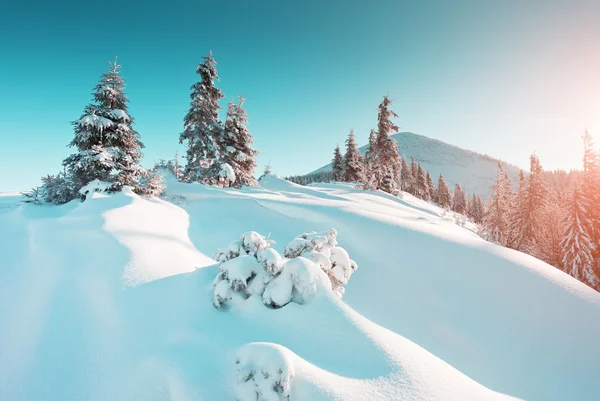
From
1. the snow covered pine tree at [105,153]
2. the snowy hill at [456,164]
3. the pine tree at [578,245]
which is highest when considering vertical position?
the snowy hill at [456,164]

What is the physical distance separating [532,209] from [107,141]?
31.6m

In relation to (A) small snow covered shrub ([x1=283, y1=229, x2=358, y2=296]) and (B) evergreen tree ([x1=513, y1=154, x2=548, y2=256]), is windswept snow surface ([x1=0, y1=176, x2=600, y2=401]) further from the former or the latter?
(B) evergreen tree ([x1=513, y1=154, x2=548, y2=256])

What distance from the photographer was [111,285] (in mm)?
4281

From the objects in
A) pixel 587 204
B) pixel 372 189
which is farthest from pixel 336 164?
pixel 587 204

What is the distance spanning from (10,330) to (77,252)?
1.93m

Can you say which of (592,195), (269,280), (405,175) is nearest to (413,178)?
(405,175)

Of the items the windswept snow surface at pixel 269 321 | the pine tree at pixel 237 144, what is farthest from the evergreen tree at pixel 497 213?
the pine tree at pixel 237 144

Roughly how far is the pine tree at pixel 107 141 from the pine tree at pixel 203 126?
7.17m

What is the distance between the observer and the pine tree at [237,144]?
19844 millimetres

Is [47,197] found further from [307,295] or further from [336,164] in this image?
[336,164]

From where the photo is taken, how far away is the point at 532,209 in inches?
865

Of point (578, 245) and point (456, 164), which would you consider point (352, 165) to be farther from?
point (456, 164)

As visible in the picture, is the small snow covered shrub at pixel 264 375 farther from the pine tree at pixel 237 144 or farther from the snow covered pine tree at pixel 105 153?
the pine tree at pixel 237 144

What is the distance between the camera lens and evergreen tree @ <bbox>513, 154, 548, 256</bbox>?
71.1ft
